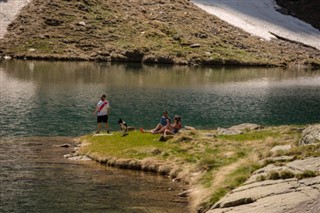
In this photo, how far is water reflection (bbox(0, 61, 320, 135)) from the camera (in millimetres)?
51094

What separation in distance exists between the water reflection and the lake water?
104 millimetres

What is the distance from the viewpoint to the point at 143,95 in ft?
226

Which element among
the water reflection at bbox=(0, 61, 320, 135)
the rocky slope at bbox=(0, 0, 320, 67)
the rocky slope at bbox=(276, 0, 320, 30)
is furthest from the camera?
the rocky slope at bbox=(276, 0, 320, 30)

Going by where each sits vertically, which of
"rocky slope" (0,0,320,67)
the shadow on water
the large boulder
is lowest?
the shadow on water

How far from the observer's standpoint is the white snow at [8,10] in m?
119

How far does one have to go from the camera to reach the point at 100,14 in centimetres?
12850

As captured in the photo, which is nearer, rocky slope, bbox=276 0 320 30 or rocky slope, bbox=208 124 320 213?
rocky slope, bbox=208 124 320 213

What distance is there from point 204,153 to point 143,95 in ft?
125

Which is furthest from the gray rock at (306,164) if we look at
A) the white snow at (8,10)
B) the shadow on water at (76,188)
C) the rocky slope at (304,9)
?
the rocky slope at (304,9)

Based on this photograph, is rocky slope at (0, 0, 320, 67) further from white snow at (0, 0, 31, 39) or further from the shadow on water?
the shadow on water

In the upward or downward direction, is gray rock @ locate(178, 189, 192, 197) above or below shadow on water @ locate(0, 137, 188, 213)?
above

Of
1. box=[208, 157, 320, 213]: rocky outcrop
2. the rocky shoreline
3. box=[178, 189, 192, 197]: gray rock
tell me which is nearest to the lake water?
box=[178, 189, 192, 197]: gray rock

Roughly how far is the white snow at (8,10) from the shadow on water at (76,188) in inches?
3520

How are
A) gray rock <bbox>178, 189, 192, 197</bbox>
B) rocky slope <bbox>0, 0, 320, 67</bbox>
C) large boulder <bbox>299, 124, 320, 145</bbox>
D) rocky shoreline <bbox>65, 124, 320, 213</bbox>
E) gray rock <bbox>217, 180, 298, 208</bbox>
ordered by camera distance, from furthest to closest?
rocky slope <bbox>0, 0, 320, 67</bbox> → gray rock <bbox>178, 189, 192, 197</bbox> → large boulder <bbox>299, 124, 320, 145</bbox> → gray rock <bbox>217, 180, 298, 208</bbox> → rocky shoreline <bbox>65, 124, 320, 213</bbox>
